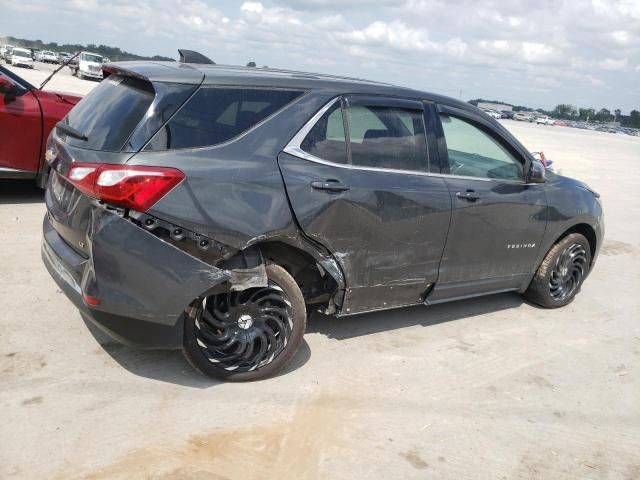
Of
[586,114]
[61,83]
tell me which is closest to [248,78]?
[61,83]

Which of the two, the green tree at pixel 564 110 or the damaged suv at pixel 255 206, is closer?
the damaged suv at pixel 255 206

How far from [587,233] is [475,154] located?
171cm

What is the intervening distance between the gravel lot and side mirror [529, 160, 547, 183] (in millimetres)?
1231

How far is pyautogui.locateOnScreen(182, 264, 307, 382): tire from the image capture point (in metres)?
3.42

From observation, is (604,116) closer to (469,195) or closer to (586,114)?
(586,114)

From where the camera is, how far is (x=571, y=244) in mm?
5375

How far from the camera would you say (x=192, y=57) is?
13.9 feet

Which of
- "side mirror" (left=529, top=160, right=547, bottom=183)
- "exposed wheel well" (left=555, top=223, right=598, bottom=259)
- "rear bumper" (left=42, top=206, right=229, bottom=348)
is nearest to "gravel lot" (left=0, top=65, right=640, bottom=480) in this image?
"rear bumper" (left=42, top=206, right=229, bottom=348)

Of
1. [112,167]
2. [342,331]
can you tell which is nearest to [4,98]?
[112,167]

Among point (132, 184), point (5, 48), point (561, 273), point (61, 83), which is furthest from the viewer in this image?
point (5, 48)

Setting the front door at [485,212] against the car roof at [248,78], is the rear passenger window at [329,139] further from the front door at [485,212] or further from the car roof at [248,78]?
the front door at [485,212]

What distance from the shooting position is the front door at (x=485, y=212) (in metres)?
4.31

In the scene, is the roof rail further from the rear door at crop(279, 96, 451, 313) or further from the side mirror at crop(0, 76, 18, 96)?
the side mirror at crop(0, 76, 18, 96)

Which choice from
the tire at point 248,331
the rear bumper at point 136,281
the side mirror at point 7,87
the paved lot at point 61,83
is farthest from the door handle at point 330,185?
the paved lot at point 61,83
